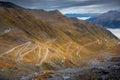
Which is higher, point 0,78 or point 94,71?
point 94,71

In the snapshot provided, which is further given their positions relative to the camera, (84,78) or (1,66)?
(1,66)

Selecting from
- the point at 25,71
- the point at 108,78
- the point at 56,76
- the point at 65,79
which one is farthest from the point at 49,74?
the point at 25,71

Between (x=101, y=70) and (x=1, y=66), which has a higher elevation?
(x=101, y=70)

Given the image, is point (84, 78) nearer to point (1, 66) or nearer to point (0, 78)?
point (0, 78)

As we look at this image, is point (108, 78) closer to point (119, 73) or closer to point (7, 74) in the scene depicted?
point (119, 73)

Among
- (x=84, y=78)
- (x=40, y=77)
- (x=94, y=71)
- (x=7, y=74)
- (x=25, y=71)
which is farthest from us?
(x=25, y=71)

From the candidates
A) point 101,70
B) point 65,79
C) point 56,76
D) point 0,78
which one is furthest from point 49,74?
point 0,78

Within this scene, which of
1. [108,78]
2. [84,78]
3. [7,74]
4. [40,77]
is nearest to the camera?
[108,78]

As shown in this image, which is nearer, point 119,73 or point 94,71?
point 119,73

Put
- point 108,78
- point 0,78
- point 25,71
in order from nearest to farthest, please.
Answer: point 108,78 → point 0,78 → point 25,71
